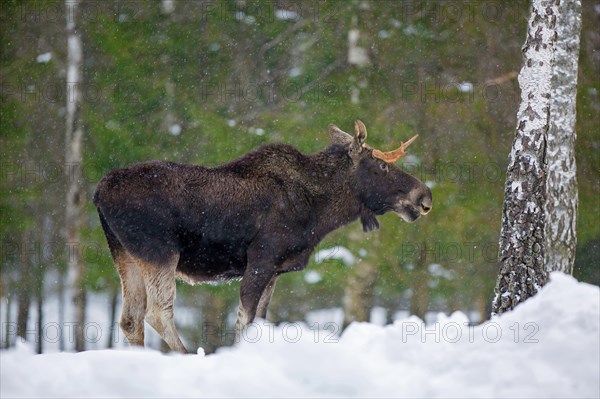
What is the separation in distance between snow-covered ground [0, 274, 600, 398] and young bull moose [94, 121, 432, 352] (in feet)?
6.53

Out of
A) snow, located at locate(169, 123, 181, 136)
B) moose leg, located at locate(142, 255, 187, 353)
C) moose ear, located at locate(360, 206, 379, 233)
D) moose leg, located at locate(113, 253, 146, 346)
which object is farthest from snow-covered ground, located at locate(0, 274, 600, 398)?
snow, located at locate(169, 123, 181, 136)

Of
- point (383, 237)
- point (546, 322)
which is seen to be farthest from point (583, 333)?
point (383, 237)

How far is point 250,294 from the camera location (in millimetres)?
7996

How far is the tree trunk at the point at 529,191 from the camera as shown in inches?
311

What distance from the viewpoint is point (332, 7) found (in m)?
15.2

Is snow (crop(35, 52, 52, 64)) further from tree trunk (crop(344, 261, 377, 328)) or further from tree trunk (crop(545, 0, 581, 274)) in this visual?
tree trunk (crop(545, 0, 581, 274))

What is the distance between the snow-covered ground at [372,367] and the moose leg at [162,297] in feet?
5.98

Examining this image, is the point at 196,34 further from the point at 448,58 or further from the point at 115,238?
A: the point at 115,238

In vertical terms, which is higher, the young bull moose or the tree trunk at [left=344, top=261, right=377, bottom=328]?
the young bull moose

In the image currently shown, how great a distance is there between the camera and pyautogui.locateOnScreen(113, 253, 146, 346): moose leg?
317 inches

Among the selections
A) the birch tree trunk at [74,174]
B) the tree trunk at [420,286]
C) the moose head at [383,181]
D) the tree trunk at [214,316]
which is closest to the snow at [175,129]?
the birch tree trunk at [74,174]

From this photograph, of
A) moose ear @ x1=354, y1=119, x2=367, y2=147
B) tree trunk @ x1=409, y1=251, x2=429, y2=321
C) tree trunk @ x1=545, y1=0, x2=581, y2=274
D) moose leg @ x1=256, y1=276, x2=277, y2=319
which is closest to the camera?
moose leg @ x1=256, y1=276, x2=277, y2=319

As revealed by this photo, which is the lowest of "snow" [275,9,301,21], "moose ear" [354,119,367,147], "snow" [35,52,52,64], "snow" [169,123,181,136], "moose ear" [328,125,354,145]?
"snow" [169,123,181,136]

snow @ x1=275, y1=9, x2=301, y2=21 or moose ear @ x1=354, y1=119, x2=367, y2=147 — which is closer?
moose ear @ x1=354, y1=119, x2=367, y2=147
